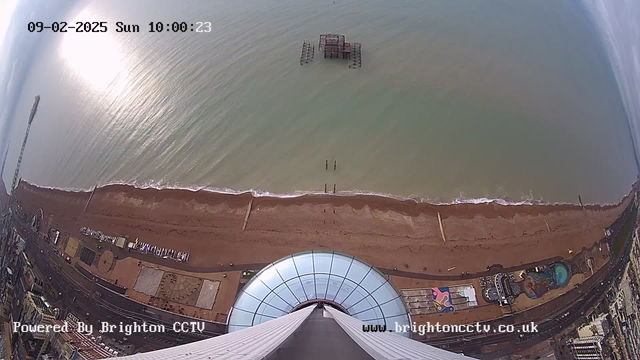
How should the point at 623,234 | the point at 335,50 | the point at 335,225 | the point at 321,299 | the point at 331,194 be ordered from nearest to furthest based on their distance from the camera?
the point at 321,299 < the point at 335,225 < the point at 623,234 < the point at 331,194 < the point at 335,50

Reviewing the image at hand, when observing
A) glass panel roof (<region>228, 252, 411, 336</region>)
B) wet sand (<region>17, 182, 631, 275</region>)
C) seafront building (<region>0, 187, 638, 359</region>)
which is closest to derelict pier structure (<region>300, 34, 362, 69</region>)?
wet sand (<region>17, 182, 631, 275</region>)

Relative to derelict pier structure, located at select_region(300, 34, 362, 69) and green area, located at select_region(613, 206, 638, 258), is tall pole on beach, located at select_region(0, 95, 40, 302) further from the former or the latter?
green area, located at select_region(613, 206, 638, 258)

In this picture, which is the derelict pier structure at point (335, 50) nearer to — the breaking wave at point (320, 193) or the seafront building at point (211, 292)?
the breaking wave at point (320, 193)

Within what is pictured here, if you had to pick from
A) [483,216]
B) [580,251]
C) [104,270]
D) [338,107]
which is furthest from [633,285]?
[104,270]

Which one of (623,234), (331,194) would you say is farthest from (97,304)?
(623,234)

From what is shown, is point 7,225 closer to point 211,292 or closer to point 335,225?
point 211,292

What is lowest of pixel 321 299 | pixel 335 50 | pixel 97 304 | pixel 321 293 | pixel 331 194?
pixel 97 304
